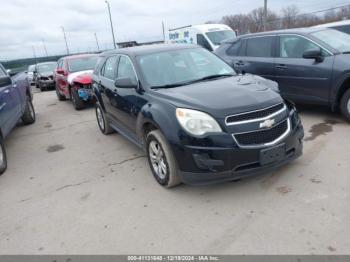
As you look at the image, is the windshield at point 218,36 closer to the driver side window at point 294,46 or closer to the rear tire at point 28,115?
the driver side window at point 294,46

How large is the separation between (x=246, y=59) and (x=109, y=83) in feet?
10.9

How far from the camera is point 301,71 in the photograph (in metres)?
6.02

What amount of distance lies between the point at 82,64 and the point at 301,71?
23.4 feet

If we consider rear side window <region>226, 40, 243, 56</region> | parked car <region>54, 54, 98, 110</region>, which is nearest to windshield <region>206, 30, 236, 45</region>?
parked car <region>54, 54, 98, 110</region>

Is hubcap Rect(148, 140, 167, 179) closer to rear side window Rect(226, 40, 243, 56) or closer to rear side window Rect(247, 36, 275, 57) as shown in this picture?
rear side window Rect(247, 36, 275, 57)

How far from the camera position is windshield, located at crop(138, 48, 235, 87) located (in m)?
4.36

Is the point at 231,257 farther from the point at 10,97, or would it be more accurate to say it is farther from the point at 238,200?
the point at 10,97

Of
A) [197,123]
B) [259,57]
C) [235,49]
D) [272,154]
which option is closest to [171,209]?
[197,123]

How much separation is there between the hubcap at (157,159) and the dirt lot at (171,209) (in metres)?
0.21

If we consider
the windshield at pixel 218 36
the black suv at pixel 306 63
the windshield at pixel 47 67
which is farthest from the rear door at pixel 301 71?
the windshield at pixel 47 67

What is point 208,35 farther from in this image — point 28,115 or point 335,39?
point 335,39

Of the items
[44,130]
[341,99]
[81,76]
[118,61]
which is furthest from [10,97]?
[341,99]

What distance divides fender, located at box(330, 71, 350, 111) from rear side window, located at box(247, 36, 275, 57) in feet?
5.27

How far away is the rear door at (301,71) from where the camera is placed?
224 inches
